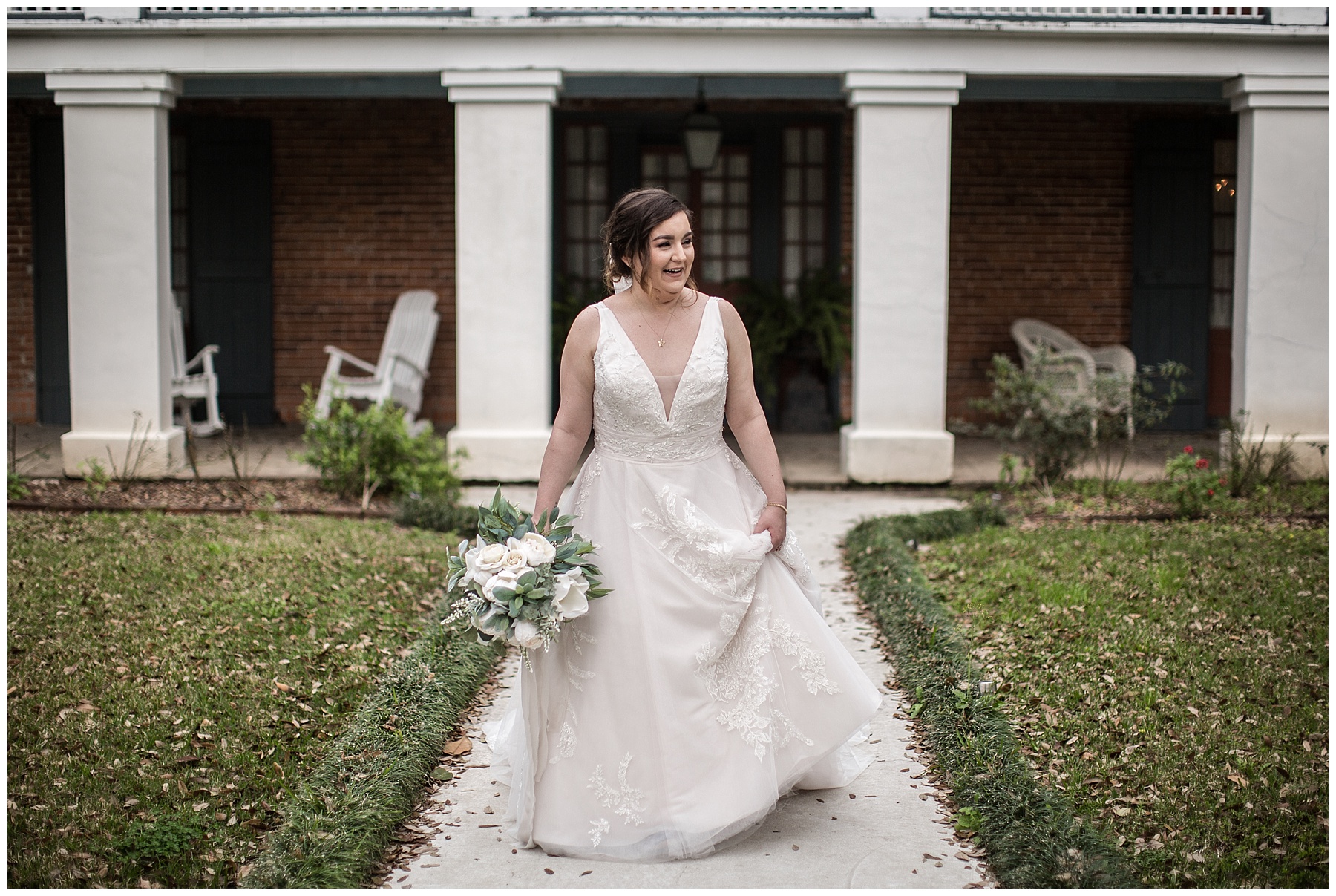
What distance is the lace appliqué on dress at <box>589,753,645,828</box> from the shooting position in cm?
347

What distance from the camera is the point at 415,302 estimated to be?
1112 centimetres

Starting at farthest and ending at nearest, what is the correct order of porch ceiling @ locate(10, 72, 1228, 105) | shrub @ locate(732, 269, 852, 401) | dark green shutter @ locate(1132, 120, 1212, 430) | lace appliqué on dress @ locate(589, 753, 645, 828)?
dark green shutter @ locate(1132, 120, 1212, 430) → shrub @ locate(732, 269, 852, 401) → porch ceiling @ locate(10, 72, 1228, 105) → lace appliqué on dress @ locate(589, 753, 645, 828)

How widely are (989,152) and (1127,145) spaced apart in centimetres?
131

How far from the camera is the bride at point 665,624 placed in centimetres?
347

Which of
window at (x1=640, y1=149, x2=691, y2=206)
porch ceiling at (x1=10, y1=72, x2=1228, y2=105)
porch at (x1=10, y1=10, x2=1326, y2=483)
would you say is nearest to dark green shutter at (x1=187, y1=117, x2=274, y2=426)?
porch at (x1=10, y1=10, x2=1326, y2=483)

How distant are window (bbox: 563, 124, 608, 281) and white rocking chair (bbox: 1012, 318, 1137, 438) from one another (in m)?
4.03

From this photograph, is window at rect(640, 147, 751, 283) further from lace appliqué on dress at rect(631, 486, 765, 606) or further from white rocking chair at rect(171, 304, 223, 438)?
lace appliqué on dress at rect(631, 486, 765, 606)

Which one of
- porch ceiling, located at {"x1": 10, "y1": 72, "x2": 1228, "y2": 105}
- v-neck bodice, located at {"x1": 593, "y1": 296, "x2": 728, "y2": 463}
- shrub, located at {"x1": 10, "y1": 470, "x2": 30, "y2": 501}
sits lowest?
shrub, located at {"x1": 10, "y1": 470, "x2": 30, "y2": 501}

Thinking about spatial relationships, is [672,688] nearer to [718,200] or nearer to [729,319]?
[729,319]

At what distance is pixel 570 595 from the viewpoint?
11.0 feet

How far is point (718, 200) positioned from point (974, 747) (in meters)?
8.29

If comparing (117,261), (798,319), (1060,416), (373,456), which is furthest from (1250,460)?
(117,261)

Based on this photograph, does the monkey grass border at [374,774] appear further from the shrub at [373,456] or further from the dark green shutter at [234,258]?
the dark green shutter at [234,258]

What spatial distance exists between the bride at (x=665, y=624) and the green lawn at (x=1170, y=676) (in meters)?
0.99
